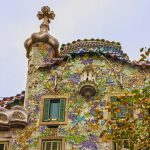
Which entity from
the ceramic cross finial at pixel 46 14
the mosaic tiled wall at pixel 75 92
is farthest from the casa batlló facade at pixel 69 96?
the ceramic cross finial at pixel 46 14

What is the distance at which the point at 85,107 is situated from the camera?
19156 mm

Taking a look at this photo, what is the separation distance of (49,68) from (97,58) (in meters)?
1.91

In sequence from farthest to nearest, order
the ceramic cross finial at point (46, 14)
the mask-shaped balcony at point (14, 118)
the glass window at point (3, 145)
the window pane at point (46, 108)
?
1. the ceramic cross finial at point (46, 14)
2. the window pane at point (46, 108)
3. the mask-shaped balcony at point (14, 118)
4. the glass window at point (3, 145)

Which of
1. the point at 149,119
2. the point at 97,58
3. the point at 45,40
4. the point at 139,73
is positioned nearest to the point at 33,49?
the point at 45,40

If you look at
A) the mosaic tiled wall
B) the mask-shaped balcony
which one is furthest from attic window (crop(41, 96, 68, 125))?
the mask-shaped balcony

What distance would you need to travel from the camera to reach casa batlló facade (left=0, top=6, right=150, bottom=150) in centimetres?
1827

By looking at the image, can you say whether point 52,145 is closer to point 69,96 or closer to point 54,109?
point 54,109

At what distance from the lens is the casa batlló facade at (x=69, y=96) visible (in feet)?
59.9

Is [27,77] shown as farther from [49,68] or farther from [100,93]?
[100,93]

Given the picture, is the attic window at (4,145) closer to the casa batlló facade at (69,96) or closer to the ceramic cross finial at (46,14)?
the casa batlló facade at (69,96)

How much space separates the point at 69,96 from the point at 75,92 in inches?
11.3

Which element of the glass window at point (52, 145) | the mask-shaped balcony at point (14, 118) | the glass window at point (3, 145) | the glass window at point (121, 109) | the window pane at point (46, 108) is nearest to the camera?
the glass window at point (121, 109)

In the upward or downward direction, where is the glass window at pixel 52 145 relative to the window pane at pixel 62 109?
downward

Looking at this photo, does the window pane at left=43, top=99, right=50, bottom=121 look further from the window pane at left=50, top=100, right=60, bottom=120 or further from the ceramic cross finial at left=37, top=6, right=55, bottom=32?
the ceramic cross finial at left=37, top=6, right=55, bottom=32
